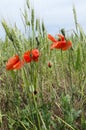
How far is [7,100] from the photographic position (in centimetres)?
183

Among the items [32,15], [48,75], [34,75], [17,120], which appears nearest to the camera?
[34,75]

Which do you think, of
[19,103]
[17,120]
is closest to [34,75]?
[17,120]

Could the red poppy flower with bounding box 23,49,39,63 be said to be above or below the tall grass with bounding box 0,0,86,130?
above

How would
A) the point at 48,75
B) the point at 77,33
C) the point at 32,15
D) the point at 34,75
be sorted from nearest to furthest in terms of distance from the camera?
the point at 34,75 < the point at 32,15 < the point at 77,33 < the point at 48,75

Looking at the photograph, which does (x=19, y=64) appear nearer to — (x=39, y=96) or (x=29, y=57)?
(x=29, y=57)

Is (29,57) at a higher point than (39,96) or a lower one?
higher

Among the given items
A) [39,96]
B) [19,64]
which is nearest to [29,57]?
[19,64]

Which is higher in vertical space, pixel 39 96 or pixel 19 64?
pixel 19 64

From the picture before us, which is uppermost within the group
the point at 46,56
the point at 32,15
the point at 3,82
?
the point at 32,15

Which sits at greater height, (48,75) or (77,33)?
(77,33)

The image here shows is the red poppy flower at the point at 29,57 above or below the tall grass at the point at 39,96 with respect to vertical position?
above

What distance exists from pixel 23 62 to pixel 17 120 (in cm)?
34

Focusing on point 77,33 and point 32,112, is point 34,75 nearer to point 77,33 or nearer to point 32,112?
point 32,112

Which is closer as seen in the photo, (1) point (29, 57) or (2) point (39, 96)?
(1) point (29, 57)
